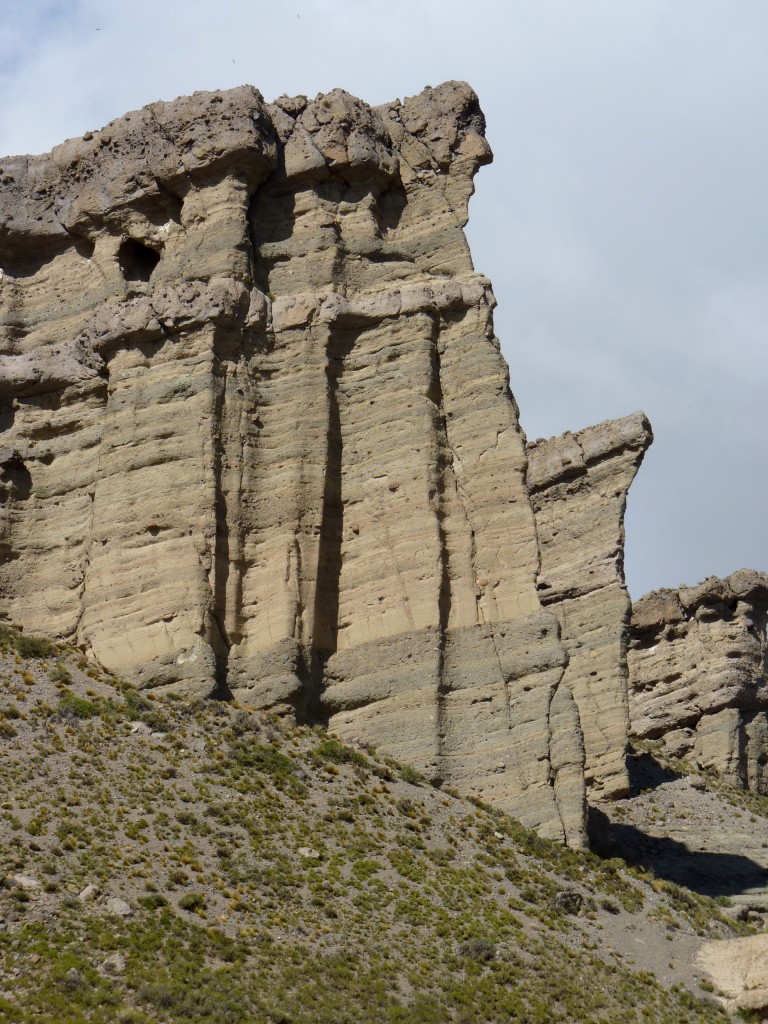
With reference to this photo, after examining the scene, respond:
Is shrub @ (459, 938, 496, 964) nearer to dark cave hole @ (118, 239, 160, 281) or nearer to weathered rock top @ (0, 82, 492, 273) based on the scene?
dark cave hole @ (118, 239, 160, 281)

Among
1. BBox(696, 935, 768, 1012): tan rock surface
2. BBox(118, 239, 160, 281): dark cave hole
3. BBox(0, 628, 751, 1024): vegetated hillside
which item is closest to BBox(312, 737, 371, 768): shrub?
BBox(0, 628, 751, 1024): vegetated hillside

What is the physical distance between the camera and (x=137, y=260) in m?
53.7

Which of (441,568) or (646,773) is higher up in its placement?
(441,568)

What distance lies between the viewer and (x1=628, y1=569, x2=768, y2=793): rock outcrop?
6662 centimetres

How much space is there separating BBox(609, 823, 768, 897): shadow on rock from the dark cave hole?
71.0 feet

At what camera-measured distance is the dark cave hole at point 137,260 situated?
5319 cm

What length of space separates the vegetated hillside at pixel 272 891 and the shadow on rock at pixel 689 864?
3559mm

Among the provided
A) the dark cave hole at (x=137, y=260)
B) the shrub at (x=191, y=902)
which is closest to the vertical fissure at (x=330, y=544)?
the dark cave hole at (x=137, y=260)

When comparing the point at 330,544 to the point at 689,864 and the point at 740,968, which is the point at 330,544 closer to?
the point at 689,864

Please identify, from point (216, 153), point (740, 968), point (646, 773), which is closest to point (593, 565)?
point (646, 773)

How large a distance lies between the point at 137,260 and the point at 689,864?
2438cm

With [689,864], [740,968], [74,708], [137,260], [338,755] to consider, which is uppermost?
[137,260]

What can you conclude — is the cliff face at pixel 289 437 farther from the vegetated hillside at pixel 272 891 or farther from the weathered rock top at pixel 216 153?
the vegetated hillside at pixel 272 891

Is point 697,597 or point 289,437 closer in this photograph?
point 289,437
